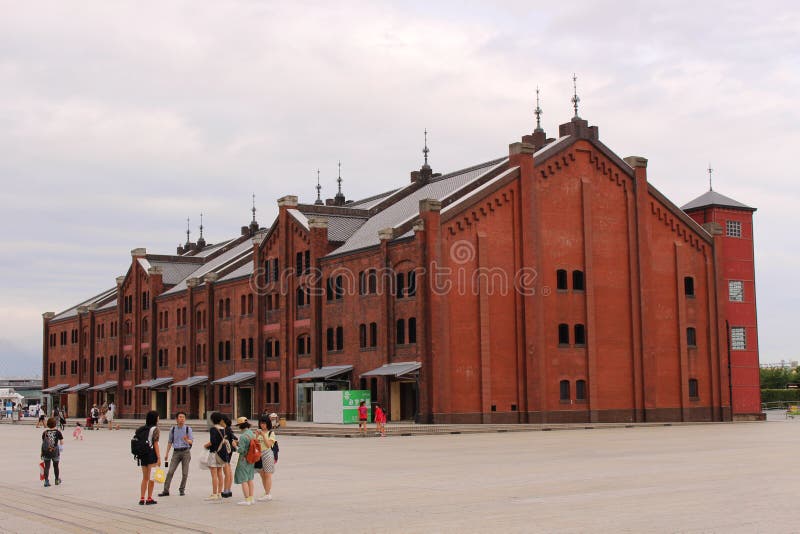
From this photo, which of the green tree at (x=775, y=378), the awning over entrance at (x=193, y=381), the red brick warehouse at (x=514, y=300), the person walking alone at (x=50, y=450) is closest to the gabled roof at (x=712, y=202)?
the red brick warehouse at (x=514, y=300)

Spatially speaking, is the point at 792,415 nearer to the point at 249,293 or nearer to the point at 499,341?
the point at 499,341

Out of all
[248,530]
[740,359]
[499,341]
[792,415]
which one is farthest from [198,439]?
[792,415]

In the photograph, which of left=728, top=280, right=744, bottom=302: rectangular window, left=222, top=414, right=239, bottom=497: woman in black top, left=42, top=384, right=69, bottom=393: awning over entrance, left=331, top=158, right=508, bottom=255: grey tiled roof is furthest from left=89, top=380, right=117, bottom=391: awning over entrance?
left=222, top=414, right=239, bottom=497: woman in black top

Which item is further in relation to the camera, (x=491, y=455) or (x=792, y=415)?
(x=792, y=415)

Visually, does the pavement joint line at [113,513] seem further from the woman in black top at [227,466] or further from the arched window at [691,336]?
the arched window at [691,336]

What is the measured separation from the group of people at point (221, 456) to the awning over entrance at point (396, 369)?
3154 cm

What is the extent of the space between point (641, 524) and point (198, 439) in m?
32.7

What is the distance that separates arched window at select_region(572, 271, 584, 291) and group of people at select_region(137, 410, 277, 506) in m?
39.2

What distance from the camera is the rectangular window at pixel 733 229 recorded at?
64.2 meters

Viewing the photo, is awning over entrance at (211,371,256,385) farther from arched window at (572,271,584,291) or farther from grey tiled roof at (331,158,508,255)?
arched window at (572,271,584,291)

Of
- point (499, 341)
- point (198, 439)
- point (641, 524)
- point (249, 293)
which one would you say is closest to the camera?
point (641, 524)

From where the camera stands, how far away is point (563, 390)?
54.5m

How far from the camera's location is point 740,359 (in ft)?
206

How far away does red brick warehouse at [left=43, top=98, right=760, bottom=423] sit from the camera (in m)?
51.7
